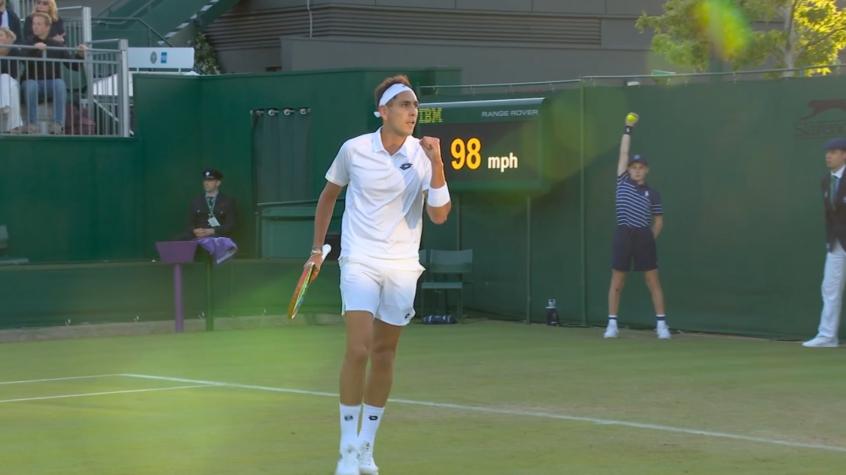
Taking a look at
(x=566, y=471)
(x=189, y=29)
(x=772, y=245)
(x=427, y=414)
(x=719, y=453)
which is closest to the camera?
(x=566, y=471)

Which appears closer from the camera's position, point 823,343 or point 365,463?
point 365,463

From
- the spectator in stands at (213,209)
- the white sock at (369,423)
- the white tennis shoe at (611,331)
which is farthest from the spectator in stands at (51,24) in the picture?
the white sock at (369,423)

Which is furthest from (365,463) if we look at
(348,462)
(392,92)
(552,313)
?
(552,313)

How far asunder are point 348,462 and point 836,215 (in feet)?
30.1

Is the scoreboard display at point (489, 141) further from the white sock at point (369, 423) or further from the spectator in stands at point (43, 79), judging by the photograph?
the white sock at point (369, 423)

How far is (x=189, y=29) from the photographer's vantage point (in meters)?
32.3

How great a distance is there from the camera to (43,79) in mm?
21297

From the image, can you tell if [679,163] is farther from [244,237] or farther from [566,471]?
[566,471]

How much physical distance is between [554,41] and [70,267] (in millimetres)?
19324

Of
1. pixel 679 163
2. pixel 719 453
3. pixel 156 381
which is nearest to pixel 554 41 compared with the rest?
pixel 679 163

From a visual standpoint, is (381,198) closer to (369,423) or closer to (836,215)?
(369,423)

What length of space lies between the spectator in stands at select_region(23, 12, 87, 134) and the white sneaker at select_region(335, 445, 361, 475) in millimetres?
14161

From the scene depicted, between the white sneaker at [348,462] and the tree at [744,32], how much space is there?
27408 mm

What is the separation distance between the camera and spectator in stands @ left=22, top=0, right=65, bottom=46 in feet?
70.2
